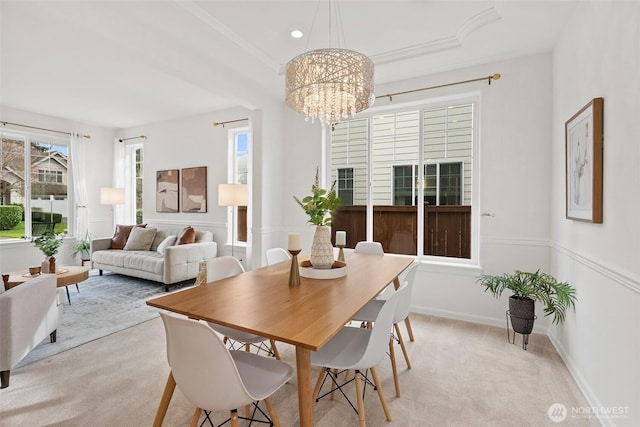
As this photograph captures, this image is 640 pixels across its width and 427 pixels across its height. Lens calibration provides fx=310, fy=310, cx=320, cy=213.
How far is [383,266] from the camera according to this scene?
8.14 feet

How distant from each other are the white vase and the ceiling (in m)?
1.77

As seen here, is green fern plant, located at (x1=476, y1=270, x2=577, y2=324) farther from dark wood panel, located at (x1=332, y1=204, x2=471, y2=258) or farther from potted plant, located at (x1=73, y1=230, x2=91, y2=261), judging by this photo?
potted plant, located at (x1=73, y1=230, x2=91, y2=261)

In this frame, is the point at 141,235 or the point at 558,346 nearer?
the point at 558,346

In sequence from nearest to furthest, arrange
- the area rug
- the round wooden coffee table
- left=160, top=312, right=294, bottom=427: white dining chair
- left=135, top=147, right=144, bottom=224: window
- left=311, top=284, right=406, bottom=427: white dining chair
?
left=160, top=312, right=294, bottom=427: white dining chair → left=311, top=284, right=406, bottom=427: white dining chair → the area rug → the round wooden coffee table → left=135, top=147, right=144, bottom=224: window

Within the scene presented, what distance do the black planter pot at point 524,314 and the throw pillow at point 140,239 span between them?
17.2ft

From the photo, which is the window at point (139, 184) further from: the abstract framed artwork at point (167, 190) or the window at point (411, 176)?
the window at point (411, 176)

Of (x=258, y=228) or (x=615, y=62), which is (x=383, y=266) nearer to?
(x=615, y=62)

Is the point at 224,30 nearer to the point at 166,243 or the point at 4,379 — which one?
the point at 4,379

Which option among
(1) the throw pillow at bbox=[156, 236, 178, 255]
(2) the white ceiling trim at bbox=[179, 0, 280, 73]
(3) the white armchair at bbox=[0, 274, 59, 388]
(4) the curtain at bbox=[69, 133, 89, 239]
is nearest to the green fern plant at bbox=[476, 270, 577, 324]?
(2) the white ceiling trim at bbox=[179, 0, 280, 73]

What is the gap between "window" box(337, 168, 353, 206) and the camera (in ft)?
13.6

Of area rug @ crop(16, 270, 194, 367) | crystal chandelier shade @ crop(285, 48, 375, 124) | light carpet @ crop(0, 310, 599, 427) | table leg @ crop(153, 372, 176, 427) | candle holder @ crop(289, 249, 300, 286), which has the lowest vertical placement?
light carpet @ crop(0, 310, 599, 427)

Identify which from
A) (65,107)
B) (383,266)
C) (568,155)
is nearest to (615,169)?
(568,155)

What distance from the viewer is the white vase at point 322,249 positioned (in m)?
2.18

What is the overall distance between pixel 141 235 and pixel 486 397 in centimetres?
526
